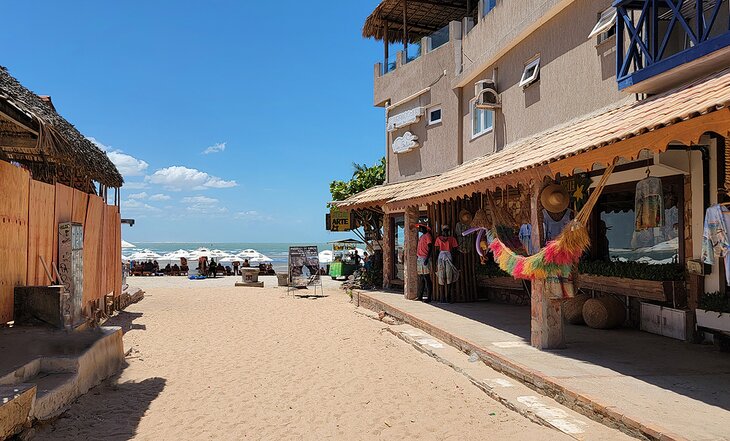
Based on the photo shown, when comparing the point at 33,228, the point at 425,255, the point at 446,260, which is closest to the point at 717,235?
the point at 446,260

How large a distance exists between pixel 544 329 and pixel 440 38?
423 inches

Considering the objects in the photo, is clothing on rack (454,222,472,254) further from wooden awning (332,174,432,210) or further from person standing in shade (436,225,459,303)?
wooden awning (332,174,432,210)

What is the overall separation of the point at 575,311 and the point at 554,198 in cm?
299

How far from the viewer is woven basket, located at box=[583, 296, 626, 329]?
27.6 feet

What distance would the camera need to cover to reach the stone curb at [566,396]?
4.16m

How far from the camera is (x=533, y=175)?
686 centimetres

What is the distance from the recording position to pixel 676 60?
6.68 meters

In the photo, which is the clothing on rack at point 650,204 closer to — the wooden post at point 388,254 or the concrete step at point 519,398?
the concrete step at point 519,398

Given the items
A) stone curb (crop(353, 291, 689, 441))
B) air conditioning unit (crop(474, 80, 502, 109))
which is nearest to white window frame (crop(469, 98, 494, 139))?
air conditioning unit (crop(474, 80, 502, 109))

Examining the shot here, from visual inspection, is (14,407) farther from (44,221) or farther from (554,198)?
(554,198)

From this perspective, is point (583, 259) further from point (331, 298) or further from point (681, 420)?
point (331, 298)

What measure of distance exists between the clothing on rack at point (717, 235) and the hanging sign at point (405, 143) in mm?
11244

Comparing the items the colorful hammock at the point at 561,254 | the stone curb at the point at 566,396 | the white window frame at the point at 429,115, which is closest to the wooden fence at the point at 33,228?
the stone curb at the point at 566,396

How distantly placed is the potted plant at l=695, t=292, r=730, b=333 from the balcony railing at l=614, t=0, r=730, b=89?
2965 mm
